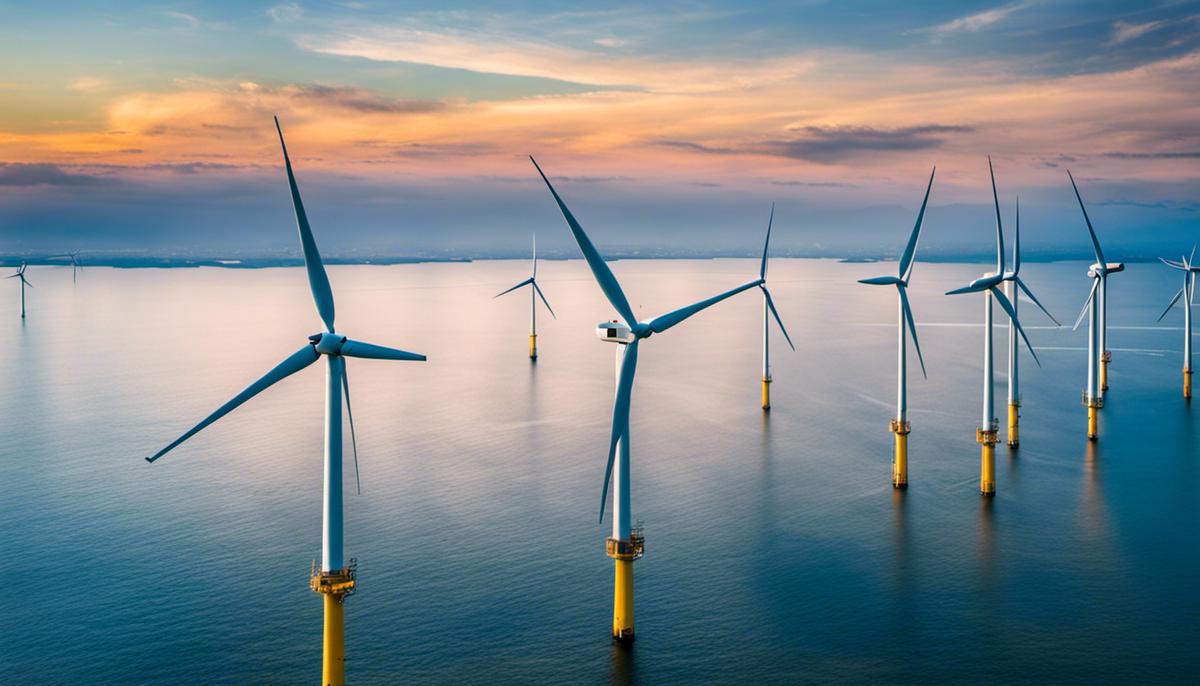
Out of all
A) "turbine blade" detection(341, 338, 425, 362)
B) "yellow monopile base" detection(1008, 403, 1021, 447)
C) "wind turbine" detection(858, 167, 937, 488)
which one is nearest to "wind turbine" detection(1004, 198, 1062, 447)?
"yellow monopile base" detection(1008, 403, 1021, 447)

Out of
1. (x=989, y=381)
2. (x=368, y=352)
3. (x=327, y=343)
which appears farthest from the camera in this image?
(x=989, y=381)

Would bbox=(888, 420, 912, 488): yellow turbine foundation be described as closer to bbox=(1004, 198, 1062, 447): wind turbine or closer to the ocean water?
the ocean water

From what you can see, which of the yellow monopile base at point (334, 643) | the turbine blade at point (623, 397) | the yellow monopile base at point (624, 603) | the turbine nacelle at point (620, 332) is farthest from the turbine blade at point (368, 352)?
the yellow monopile base at point (624, 603)

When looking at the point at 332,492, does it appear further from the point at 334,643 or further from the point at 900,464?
the point at 900,464

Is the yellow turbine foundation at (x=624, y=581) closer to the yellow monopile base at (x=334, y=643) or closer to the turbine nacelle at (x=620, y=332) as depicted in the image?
the turbine nacelle at (x=620, y=332)

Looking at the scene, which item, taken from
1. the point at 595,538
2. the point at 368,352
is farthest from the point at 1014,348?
the point at 368,352
